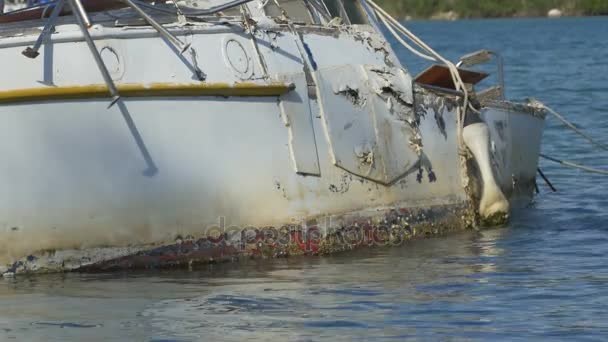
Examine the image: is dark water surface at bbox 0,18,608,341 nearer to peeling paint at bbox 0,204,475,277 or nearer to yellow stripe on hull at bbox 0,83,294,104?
peeling paint at bbox 0,204,475,277

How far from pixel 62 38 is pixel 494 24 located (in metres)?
65.8

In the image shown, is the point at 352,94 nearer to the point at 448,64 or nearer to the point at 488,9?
the point at 448,64

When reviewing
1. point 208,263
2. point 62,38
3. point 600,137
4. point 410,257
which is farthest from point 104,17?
point 600,137

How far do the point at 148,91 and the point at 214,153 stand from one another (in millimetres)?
590

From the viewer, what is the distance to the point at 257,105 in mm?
9461

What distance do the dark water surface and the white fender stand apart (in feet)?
0.59

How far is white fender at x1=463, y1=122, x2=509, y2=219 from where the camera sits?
36.0 ft

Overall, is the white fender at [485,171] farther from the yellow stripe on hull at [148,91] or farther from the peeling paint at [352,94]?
the yellow stripe on hull at [148,91]

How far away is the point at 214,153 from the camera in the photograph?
9305 millimetres

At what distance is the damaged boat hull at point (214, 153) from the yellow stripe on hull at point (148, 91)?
22 mm

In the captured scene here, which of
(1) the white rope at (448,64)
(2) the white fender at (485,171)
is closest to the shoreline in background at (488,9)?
(1) the white rope at (448,64)

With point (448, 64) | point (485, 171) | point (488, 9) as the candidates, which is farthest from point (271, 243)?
point (488, 9)

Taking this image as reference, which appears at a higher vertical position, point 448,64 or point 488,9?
point 488,9

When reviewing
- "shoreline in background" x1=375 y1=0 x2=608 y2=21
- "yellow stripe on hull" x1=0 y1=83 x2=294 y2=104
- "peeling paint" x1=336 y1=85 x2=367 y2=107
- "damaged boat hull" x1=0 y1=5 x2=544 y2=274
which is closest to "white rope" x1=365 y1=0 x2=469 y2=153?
"damaged boat hull" x1=0 y1=5 x2=544 y2=274
